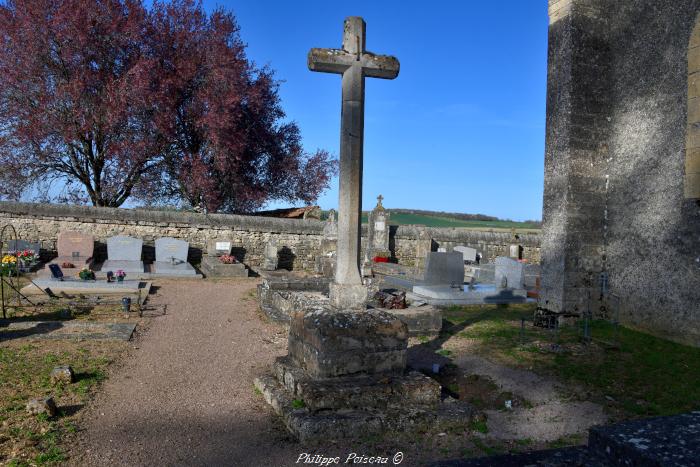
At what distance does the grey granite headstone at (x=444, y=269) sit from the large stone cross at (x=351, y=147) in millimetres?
7040

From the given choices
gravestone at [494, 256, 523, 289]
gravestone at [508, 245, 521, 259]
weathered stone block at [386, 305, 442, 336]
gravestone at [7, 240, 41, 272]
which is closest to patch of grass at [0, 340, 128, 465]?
weathered stone block at [386, 305, 442, 336]

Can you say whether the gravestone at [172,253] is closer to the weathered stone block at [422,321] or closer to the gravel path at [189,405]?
the gravel path at [189,405]

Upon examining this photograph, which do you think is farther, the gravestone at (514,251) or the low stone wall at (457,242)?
the low stone wall at (457,242)

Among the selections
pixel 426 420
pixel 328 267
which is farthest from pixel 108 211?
pixel 426 420

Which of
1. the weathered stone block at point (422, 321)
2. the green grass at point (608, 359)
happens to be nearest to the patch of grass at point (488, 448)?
the green grass at point (608, 359)

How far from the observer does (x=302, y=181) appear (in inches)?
957

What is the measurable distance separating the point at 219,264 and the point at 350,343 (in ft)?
39.0

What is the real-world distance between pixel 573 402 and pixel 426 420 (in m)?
1.97

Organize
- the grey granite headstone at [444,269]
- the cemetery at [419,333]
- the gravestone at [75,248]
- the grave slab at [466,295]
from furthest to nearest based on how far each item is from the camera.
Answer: the gravestone at [75,248] < the grey granite headstone at [444,269] < the grave slab at [466,295] < the cemetery at [419,333]

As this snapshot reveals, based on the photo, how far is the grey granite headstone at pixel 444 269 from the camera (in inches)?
491

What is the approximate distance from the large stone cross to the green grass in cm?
301

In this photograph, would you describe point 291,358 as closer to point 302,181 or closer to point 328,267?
point 328,267

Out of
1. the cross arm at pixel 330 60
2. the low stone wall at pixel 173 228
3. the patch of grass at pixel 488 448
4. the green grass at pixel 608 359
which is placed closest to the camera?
the patch of grass at pixel 488 448

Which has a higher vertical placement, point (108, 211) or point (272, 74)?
point (272, 74)
